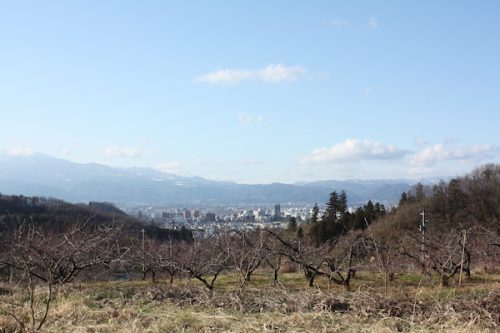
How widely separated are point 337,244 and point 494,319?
1046cm

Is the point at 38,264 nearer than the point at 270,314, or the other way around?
the point at 270,314

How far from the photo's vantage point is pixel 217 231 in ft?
56.4

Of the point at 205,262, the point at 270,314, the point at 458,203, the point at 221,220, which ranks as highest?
the point at 458,203

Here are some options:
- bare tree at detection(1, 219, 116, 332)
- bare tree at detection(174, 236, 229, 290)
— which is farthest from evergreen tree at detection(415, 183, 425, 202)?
bare tree at detection(1, 219, 116, 332)

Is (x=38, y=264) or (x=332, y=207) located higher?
(x=332, y=207)

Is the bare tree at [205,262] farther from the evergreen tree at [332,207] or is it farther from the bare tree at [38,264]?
the evergreen tree at [332,207]

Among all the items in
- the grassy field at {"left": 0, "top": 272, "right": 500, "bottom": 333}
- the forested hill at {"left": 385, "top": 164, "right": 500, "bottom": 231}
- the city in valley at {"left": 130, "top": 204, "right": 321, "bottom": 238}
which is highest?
the forested hill at {"left": 385, "top": 164, "right": 500, "bottom": 231}

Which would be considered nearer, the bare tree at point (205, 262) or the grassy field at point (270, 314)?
the grassy field at point (270, 314)

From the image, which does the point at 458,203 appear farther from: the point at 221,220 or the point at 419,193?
the point at 221,220

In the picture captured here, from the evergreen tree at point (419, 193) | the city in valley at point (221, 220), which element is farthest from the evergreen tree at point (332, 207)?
the evergreen tree at point (419, 193)

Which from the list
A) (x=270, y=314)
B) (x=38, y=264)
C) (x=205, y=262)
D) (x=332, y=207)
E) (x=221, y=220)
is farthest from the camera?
(x=221, y=220)

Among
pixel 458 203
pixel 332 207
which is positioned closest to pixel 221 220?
pixel 332 207

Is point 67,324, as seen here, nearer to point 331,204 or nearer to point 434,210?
point 434,210

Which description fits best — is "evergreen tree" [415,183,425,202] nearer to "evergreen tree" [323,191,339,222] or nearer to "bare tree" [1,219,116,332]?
"evergreen tree" [323,191,339,222]
